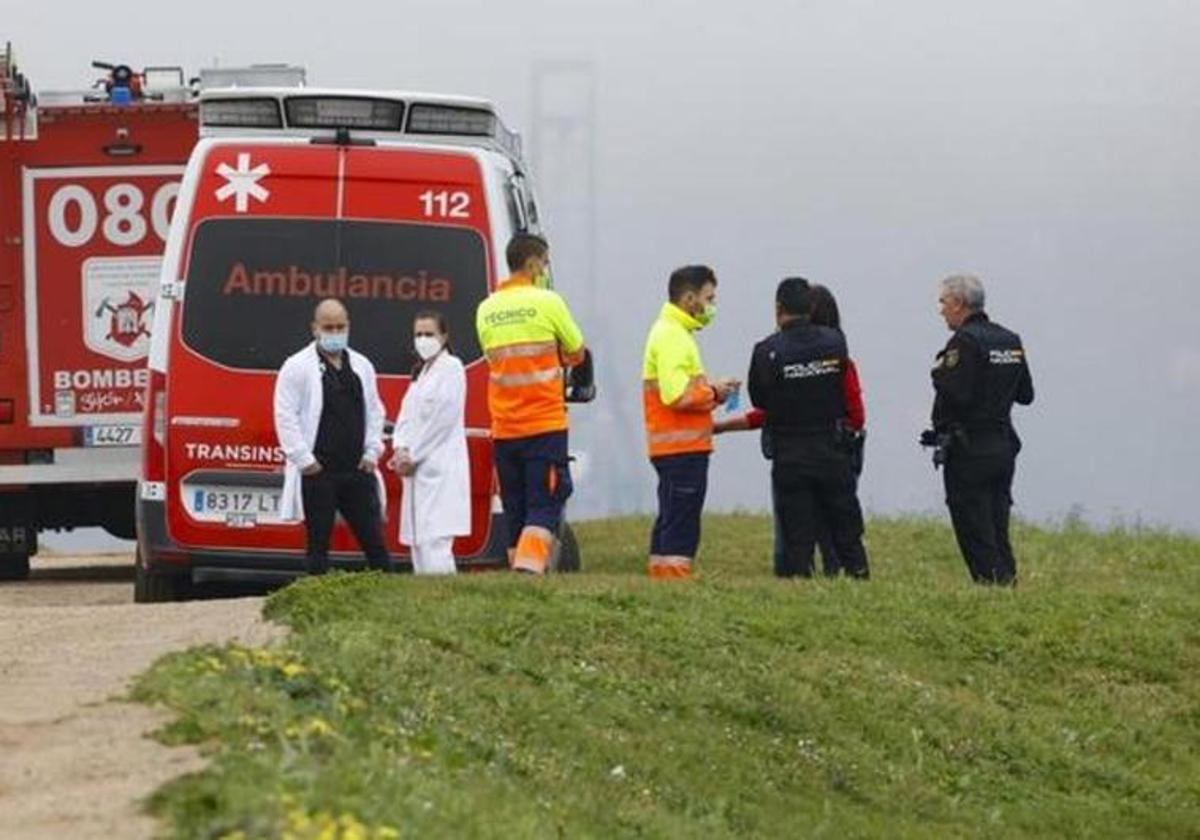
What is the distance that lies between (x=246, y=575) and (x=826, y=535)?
3157 mm

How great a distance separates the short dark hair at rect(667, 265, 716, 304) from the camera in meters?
16.7

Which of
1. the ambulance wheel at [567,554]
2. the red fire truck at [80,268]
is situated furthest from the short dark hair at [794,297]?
the red fire truck at [80,268]

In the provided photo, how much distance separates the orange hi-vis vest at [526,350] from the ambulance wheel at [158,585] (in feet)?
8.30

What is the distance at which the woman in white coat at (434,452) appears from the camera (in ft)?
53.2

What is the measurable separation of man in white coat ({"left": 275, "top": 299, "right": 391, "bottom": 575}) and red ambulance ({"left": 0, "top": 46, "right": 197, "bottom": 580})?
7492 millimetres

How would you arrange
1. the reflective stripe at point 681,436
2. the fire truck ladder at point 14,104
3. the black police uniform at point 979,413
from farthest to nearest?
the fire truck ladder at point 14,104 → the black police uniform at point 979,413 → the reflective stripe at point 681,436

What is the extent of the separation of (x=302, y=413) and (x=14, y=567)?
32.7ft

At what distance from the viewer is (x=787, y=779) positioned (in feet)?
40.4

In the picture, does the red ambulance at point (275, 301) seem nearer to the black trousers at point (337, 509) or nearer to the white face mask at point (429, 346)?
the black trousers at point (337, 509)

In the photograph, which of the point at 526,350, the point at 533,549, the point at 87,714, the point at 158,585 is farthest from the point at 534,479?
the point at 87,714

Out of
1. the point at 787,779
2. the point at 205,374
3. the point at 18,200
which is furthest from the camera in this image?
the point at 18,200

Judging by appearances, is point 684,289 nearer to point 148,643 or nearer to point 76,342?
point 148,643

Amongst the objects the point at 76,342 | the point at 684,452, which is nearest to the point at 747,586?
the point at 684,452

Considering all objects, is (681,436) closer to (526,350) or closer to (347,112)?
(526,350)
